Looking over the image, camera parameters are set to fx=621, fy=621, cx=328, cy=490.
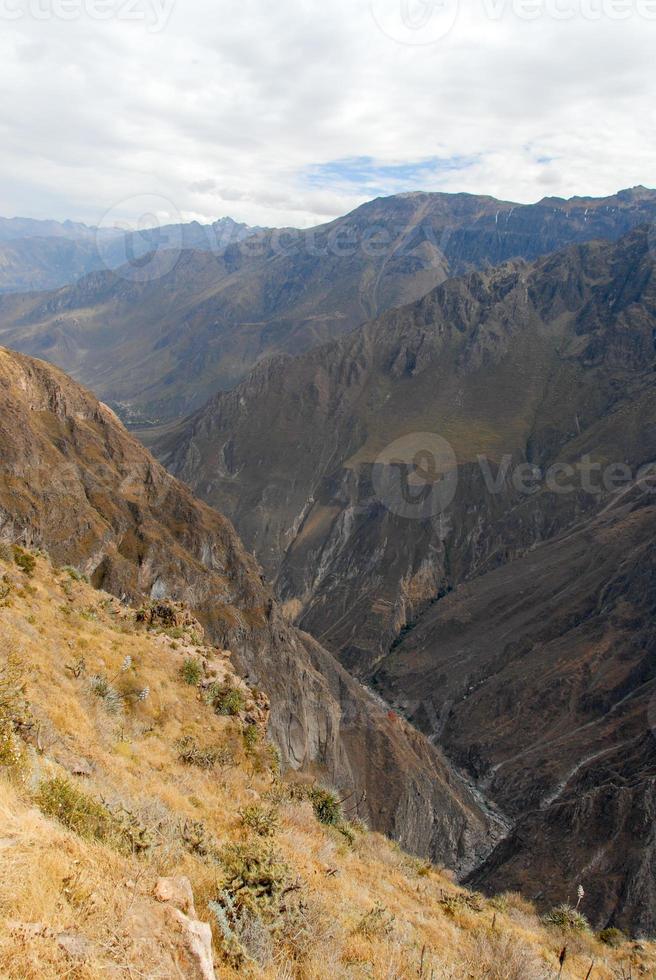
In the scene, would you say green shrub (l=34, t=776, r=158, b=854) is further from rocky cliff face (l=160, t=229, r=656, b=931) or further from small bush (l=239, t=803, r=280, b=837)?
rocky cliff face (l=160, t=229, r=656, b=931)

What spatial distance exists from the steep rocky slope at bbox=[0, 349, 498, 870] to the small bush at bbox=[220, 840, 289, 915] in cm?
3943

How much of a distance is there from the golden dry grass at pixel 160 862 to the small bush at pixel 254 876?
25cm

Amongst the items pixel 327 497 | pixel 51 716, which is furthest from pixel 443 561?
pixel 51 716

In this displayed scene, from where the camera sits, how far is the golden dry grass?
246 inches

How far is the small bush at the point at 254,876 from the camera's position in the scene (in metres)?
8.75

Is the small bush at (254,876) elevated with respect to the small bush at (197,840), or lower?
elevated

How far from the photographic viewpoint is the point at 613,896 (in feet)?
139

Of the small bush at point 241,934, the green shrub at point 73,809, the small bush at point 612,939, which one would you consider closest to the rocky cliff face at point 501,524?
the small bush at point 612,939

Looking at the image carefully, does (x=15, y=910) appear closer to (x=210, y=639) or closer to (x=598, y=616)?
(x=210, y=639)

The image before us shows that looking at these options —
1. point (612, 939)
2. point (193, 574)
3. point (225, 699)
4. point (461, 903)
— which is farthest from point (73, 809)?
point (193, 574)

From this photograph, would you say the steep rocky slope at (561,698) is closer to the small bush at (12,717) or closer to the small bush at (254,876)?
the small bush at (254,876)

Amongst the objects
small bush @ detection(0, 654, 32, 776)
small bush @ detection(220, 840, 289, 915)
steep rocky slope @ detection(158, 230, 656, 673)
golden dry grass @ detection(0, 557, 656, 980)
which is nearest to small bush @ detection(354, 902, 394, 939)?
golden dry grass @ detection(0, 557, 656, 980)

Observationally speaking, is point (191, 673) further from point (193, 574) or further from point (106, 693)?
point (193, 574)

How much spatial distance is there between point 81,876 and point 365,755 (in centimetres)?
5488
